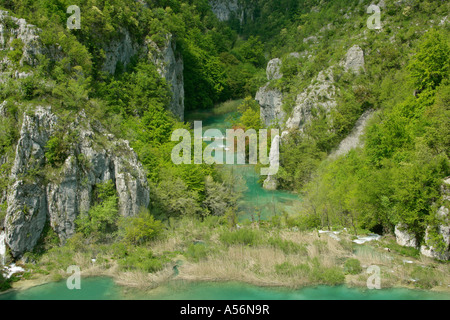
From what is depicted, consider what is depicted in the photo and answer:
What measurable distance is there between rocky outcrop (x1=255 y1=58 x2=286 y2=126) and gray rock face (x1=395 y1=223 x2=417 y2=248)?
2810 cm

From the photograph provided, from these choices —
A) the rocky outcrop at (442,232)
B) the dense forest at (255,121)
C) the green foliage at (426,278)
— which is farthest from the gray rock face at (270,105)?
the green foliage at (426,278)

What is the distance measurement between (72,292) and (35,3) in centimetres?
2314

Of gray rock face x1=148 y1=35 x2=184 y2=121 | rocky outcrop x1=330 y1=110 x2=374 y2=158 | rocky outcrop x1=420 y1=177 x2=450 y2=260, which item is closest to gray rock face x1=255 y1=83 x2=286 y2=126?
rocky outcrop x1=330 y1=110 x2=374 y2=158

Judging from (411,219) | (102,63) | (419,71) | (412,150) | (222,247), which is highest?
(102,63)

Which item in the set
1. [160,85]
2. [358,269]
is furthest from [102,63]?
[358,269]

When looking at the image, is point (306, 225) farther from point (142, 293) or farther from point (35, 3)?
point (35, 3)

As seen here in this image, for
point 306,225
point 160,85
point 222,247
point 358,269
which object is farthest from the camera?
point 160,85

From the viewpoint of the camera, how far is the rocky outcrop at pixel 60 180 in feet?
71.1

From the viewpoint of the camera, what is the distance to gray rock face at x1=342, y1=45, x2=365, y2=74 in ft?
142

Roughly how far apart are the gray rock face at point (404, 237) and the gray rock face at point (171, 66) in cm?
3305

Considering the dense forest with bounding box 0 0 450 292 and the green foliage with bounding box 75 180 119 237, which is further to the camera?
the green foliage with bounding box 75 180 119 237

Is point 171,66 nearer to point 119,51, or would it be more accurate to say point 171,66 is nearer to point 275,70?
point 119,51

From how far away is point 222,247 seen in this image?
73.9 feet

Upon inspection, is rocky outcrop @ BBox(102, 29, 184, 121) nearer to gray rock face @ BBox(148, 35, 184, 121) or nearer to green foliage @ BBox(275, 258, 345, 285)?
gray rock face @ BBox(148, 35, 184, 121)
